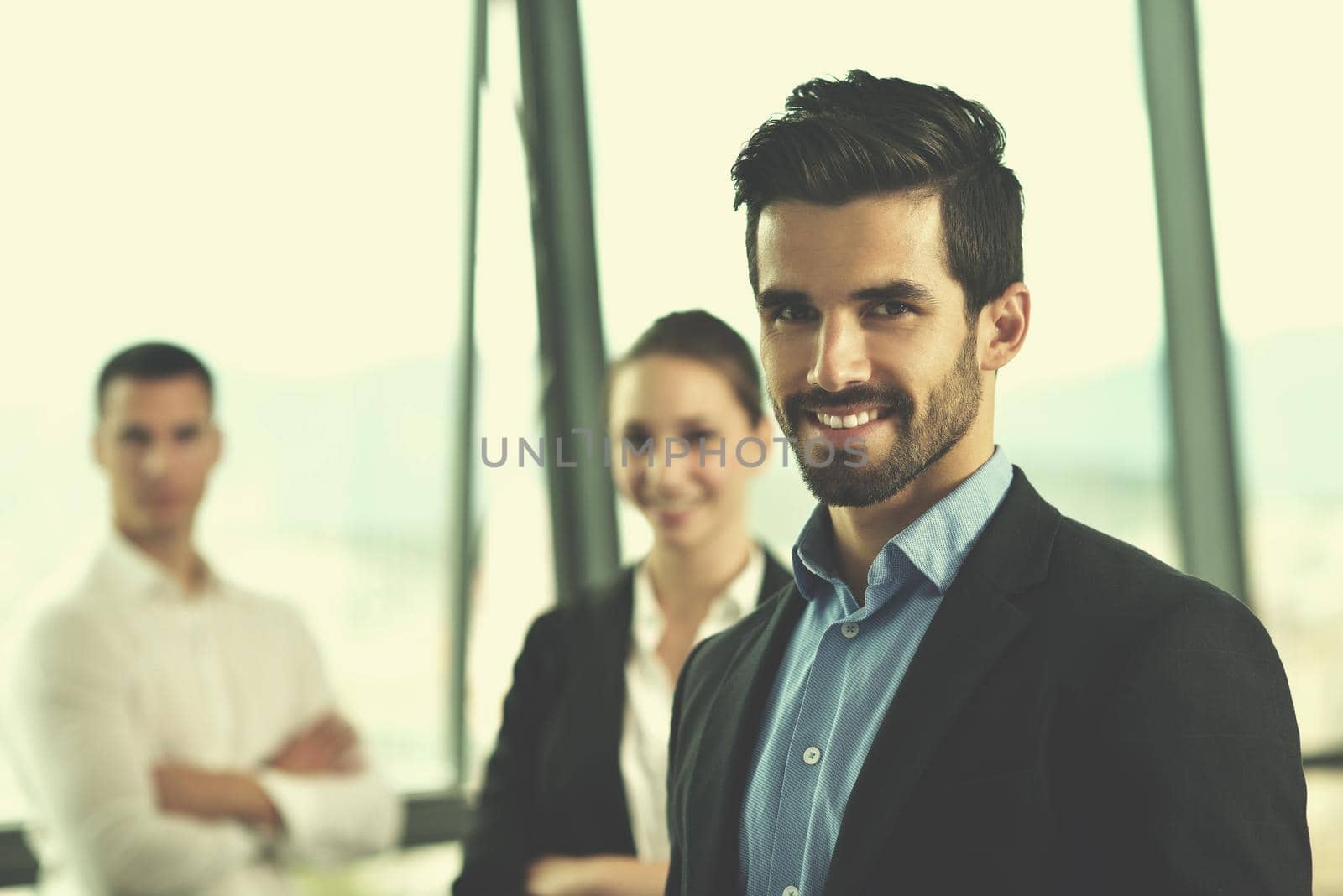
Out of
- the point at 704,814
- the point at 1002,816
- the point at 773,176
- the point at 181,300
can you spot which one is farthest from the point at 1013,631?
the point at 181,300

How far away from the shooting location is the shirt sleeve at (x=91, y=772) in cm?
238

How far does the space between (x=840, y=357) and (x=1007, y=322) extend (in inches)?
8.9

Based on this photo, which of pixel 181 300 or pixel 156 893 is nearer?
pixel 156 893

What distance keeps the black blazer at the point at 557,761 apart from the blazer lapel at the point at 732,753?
2.06 ft

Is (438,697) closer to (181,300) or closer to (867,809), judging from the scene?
(181,300)

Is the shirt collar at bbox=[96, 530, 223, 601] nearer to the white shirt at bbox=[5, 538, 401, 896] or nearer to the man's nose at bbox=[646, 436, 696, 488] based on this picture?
the white shirt at bbox=[5, 538, 401, 896]

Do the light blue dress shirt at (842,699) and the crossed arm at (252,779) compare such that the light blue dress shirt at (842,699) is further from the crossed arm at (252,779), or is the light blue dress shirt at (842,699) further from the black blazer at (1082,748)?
the crossed arm at (252,779)

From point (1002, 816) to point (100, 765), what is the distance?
1.95 m

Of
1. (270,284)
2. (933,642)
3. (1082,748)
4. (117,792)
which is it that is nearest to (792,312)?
(933,642)

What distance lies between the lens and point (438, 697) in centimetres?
370

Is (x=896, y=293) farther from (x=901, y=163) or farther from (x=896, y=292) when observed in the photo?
(x=901, y=163)

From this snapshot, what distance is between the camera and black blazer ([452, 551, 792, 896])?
2.12 meters

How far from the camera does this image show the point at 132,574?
8.73 ft

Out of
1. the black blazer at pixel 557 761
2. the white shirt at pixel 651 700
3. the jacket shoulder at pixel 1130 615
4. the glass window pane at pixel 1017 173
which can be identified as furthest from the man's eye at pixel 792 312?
the glass window pane at pixel 1017 173
